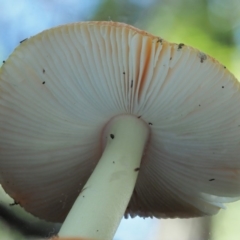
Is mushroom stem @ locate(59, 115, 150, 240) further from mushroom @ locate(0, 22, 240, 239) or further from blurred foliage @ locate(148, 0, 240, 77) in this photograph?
blurred foliage @ locate(148, 0, 240, 77)

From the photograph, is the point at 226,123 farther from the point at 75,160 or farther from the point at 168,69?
the point at 75,160

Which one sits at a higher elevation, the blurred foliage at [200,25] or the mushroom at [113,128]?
the blurred foliage at [200,25]

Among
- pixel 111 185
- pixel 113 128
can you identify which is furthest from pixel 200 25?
pixel 111 185

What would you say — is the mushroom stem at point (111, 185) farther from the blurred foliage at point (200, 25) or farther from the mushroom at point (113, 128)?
the blurred foliage at point (200, 25)

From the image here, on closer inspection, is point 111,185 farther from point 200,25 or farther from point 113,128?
point 200,25

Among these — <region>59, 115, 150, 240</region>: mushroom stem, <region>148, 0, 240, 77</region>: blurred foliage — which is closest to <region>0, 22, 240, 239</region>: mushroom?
<region>59, 115, 150, 240</region>: mushroom stem

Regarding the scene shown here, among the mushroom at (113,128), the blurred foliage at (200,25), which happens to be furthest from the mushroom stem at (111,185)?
the blurred foliage at (200,25)

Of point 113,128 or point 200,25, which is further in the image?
point 200,25

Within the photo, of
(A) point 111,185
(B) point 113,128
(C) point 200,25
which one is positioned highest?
(C) point 200,25
